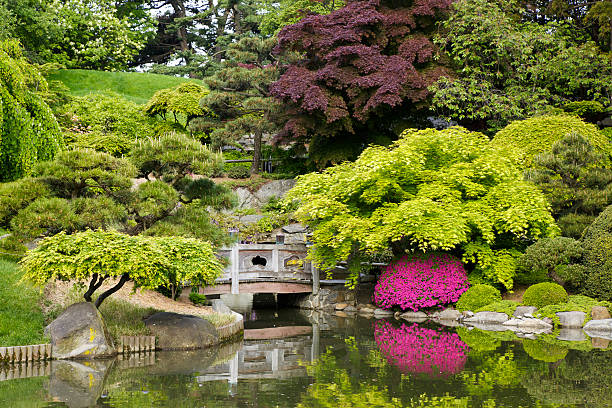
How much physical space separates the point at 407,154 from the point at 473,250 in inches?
123

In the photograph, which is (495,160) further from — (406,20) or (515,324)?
(406,20)

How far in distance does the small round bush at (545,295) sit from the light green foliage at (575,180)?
6.63 ft

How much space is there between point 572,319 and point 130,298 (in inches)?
385

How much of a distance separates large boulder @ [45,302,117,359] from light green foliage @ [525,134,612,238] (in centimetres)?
1160

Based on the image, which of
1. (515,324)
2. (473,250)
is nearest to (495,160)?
(473,250)

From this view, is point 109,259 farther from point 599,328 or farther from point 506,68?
point 506,68

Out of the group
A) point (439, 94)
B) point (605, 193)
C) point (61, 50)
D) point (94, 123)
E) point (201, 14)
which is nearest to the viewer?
point (605, 193)

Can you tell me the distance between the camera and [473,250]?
16.9m

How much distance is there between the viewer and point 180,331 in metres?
12.0

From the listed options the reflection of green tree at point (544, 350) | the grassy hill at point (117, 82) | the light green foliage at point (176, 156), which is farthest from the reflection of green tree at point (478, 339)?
the grassy hill at point (117, 82)

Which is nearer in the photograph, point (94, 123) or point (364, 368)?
point (364, 368)

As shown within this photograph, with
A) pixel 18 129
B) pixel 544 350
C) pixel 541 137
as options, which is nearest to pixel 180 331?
pixel 18 129

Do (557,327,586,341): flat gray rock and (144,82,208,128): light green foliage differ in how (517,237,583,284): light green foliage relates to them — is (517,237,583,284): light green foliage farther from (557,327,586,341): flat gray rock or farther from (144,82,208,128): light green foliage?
(144,82,208,128): light green foliage

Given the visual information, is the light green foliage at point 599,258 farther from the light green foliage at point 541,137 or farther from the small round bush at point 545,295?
the light green foliage at point 541,137
